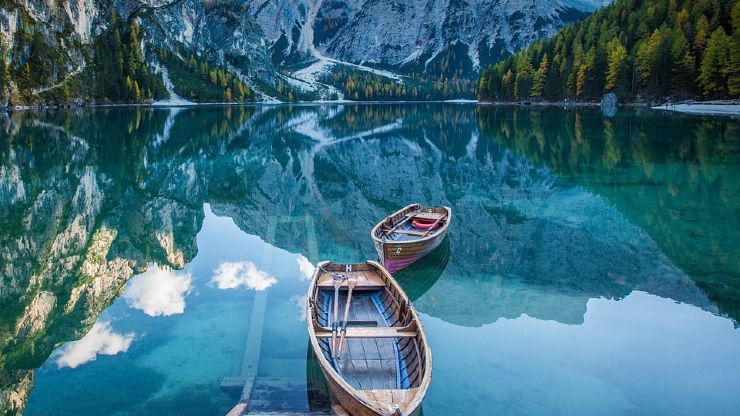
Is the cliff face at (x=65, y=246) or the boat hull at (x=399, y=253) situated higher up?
the boat hull at (x=399, y=253)

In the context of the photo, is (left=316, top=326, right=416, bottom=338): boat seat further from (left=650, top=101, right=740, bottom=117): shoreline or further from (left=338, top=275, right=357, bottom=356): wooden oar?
(left=650, top=101, right=740, bottom=117): shoreline

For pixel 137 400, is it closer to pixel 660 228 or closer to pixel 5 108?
pixel 660 228

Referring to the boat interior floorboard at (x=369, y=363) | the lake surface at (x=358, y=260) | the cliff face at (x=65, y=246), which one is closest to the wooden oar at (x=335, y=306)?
the boat interior floorboard at (x=369, y=363)

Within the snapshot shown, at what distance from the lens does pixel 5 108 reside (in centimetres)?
12650

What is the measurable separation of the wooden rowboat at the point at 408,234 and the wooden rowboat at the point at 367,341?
299cm

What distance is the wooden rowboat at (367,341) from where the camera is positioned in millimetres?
9586

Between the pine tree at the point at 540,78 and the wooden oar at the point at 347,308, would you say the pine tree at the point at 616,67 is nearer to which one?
the pine tree at the point at 540,78

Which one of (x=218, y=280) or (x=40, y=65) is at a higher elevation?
(x=40, y=65)

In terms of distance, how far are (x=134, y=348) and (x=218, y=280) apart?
19.2 ft

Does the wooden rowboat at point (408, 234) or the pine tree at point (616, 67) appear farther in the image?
the pine tree at point (616, 67)

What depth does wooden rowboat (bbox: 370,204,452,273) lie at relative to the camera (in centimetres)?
1984

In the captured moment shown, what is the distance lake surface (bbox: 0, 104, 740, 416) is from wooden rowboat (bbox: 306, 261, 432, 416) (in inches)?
44.2

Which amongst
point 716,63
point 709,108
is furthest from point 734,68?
point 709,108

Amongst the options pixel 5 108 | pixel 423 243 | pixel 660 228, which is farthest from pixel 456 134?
pixel 5 108
